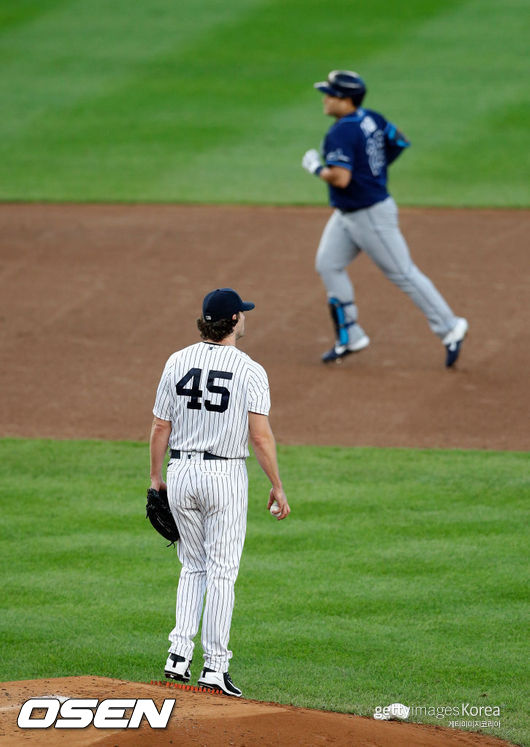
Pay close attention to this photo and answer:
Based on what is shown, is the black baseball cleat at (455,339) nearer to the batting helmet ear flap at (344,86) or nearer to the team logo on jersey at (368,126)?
the team logo on jersey at (368,126)

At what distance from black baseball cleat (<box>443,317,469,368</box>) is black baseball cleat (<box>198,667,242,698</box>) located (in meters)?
4.98

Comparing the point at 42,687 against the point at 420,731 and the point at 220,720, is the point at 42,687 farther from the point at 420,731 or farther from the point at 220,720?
the point at 420,731

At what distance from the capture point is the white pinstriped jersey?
5082 mm

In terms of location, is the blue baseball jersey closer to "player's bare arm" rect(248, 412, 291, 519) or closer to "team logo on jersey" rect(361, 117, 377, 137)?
"team logo on jersey" rect(361, 117, 377, 137)

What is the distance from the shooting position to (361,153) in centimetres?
938

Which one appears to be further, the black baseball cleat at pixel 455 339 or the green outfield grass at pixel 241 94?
the green outfield grass at pixel 241 94

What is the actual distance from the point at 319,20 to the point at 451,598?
16867mm

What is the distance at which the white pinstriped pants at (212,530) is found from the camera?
Answer: 5.11 m

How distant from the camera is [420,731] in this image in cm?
484

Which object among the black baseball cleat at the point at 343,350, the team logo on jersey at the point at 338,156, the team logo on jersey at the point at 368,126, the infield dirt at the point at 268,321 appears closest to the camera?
the infield dirt at the point at 268,321

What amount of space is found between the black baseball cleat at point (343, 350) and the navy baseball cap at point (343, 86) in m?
1.98

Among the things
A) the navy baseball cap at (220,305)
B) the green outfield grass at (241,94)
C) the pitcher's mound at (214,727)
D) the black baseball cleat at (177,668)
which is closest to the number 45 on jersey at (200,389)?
the navy baseball cap at (220,305)

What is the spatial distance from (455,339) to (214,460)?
481 centimetres

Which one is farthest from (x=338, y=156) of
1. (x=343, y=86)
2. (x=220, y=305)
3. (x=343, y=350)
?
(x=220, y=305)
